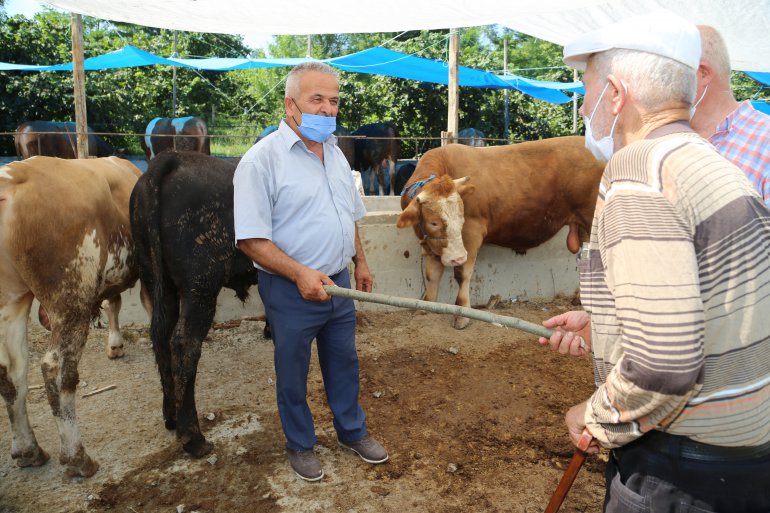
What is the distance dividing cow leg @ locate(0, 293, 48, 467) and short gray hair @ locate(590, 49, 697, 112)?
10.9ft

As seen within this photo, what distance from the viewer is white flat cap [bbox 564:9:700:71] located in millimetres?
1295

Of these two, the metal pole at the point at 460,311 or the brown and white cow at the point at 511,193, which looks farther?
the brown and white cow at the point at 511,193

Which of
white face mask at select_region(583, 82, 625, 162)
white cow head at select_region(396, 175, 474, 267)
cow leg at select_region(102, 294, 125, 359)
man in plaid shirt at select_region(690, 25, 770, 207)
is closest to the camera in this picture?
white face mask at select_region(583, 82, 625, 162)

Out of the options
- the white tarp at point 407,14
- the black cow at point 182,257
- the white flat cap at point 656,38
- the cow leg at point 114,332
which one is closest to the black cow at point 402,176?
the white tarp at point 407,14

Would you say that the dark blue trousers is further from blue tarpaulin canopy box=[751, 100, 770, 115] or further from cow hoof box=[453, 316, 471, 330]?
blue tarpaulin canopy box=[751, 100, 770, 115]

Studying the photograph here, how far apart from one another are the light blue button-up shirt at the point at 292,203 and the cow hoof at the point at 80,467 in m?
1.64

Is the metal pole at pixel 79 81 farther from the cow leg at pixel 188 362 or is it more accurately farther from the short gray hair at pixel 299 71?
the short gray hair at pixel 299 71

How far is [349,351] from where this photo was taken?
3.32m

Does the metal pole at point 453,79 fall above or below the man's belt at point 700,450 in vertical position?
above

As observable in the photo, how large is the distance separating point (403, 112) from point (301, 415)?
18.7 meters

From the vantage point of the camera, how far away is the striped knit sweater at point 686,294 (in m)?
1.16

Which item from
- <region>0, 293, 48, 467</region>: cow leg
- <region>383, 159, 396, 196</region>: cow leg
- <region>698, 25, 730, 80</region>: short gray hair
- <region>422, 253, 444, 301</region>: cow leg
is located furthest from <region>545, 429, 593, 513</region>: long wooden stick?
<region>383, 159, 396, 196</region>: cow leg

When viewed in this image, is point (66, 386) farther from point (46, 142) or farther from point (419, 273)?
point (46, 142)

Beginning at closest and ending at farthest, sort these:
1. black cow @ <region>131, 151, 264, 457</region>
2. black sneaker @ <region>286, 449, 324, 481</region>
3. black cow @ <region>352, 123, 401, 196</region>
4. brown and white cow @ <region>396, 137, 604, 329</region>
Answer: black sneaker @ <region>286, 449, 324, 481</region>
black cow @ <region>131, 151, 264, 457</region>
brown and white cow @ <region>396, 137, 604, 329</region>
black cow @ <region>352, 123, 401, 196</region>
